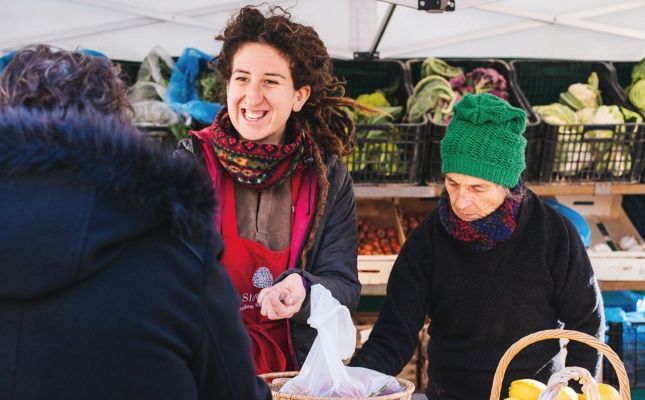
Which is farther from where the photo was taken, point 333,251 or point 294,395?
point 333,251

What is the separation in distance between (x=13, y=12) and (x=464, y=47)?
2.39 metres

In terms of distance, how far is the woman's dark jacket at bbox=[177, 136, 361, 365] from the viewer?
97.0 inches

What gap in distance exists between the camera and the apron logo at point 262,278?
2.42 metres

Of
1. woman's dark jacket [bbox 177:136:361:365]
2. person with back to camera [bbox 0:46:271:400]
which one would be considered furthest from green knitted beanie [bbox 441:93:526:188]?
person with back to camera [bbox 0:46:271:400]

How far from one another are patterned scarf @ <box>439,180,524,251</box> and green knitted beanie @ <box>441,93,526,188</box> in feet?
0.32

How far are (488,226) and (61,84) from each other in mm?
1508

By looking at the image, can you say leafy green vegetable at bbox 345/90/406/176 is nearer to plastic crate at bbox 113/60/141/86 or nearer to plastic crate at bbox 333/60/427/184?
plastic crate at bbox 333/60/427/184

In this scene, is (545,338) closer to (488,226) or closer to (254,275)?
(488,226)

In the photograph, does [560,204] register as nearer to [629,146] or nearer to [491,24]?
[629,146]

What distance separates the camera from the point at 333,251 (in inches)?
98.8

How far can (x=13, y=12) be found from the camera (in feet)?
14.1

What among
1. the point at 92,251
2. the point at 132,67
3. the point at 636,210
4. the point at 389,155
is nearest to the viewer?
the point at 92,251

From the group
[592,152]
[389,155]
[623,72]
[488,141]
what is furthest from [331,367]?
[623,72]

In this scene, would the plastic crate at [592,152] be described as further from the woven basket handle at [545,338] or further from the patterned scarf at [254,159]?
the woven basket handle at [545,338]
